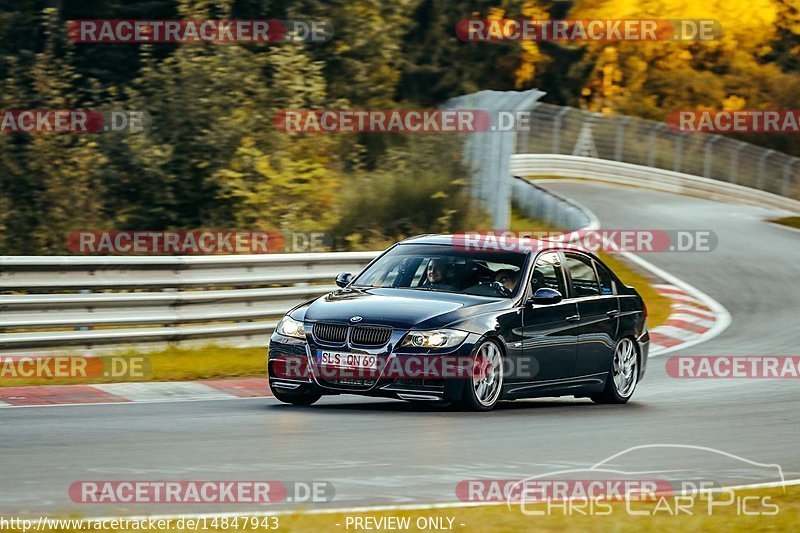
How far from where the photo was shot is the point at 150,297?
14.2 meters

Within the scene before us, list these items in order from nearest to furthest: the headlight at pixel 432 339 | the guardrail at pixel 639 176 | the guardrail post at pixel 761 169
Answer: the headlight at pixel 432 339 → the guardrail at pixel 639 176 → the guardrail post at pixel 761 169

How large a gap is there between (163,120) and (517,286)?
1221cm

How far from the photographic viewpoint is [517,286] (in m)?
12.0

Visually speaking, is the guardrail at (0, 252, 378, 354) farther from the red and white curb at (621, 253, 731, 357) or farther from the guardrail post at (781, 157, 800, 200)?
the guardrail post at (781, 157, 800, 200)

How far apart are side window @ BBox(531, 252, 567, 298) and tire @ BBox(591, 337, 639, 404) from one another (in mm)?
936

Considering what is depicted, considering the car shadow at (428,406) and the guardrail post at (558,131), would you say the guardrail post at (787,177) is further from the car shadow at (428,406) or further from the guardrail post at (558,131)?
the car shadow at (428,406)

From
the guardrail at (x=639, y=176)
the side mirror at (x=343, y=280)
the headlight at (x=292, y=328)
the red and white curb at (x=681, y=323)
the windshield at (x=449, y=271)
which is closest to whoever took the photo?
the headlight at (x=292, y=328)

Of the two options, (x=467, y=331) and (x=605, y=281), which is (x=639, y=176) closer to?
(x=605, y=281)

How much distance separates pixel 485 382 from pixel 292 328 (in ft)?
5.14

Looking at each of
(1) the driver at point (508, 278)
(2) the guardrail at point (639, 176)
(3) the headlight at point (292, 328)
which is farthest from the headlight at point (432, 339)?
(2) the guardrail at point (639, 176)

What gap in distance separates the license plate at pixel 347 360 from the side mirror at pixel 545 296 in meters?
1.70

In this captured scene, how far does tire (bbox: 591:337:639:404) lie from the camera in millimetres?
12984

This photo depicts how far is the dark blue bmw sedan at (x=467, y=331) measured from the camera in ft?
35.9

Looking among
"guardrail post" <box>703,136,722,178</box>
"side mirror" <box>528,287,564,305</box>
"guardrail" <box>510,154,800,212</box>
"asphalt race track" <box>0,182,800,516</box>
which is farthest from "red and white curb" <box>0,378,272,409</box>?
"guardrail post" <box>703,136,722,178</box>
